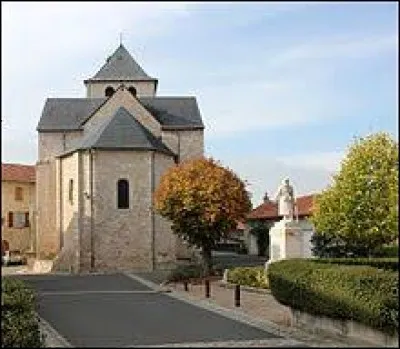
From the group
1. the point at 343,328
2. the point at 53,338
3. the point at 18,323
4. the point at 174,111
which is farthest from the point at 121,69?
the point at 18,323

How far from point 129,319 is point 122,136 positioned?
81.7 ft

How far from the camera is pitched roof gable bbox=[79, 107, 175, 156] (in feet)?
132

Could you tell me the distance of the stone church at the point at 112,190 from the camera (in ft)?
129

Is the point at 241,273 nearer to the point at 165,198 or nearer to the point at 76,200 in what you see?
the point at 165,198

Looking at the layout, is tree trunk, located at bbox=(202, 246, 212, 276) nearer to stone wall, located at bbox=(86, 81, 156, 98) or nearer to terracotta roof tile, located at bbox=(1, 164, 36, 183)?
stone wall, located at bbox=(86, 81, 156, 98)

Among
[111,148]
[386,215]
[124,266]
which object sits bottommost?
[124,266]

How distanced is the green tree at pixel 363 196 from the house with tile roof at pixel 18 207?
Result: 37031 mm

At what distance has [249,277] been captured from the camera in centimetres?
2570

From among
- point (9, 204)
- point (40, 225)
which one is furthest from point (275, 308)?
point (9, 204)

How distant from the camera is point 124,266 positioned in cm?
3925

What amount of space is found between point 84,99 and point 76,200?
41.2ft

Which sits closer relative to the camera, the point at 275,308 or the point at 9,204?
the point at 275,308

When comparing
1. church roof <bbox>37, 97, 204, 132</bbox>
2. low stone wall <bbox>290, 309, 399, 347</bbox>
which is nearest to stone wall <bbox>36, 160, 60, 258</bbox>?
church roof <bbox>37, 97, 204, 132</bbox>

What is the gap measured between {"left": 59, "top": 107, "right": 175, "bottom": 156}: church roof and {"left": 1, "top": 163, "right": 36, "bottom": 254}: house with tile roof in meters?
18.4
